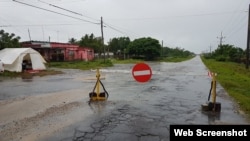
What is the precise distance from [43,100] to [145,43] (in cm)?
6608

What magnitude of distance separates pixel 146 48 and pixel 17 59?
164ft

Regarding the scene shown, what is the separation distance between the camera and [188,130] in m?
4.83

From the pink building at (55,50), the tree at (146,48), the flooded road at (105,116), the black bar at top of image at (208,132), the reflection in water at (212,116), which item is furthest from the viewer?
the tree at (146,48)

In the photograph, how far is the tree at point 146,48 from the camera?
76875 millimetres

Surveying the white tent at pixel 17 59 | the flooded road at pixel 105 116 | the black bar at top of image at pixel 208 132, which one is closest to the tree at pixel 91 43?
the white tent at pixel 17 59

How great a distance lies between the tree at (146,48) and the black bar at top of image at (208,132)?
71680 mm

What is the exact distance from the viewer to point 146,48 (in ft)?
251

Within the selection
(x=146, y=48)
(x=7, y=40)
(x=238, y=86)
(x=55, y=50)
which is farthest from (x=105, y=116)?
(x=146, y=48)

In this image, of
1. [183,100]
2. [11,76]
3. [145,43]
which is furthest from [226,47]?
[183,100]

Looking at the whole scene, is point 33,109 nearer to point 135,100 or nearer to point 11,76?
point 135,100

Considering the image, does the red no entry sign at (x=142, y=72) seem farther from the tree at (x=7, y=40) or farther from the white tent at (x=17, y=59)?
the tree at (x=7, y=40)

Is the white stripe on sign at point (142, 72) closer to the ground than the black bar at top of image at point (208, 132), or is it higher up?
higher up

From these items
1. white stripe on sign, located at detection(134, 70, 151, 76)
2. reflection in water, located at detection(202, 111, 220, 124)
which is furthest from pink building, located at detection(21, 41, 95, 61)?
reflection in water, located at detection(202, 111, 220, 124)

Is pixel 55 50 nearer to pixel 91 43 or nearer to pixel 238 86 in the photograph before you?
pixel 91 43
